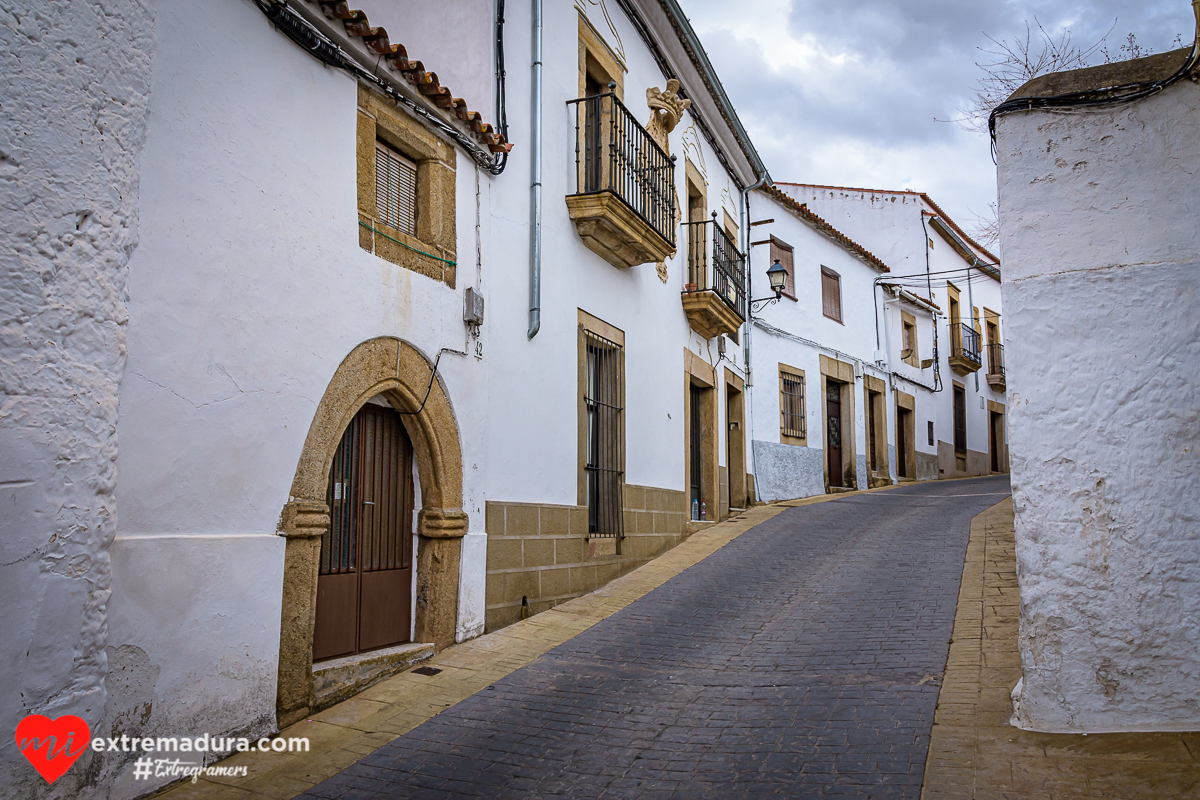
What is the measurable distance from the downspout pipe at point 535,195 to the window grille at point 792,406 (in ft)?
28.1

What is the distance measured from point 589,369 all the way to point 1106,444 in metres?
4.93

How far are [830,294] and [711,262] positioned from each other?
6.17m

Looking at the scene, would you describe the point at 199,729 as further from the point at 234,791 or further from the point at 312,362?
the point at 312,362

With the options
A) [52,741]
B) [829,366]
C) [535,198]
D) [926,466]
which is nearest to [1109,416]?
[535,198]

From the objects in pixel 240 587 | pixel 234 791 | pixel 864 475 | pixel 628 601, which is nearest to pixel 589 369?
pixel 628 601

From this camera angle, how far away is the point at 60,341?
3584mm

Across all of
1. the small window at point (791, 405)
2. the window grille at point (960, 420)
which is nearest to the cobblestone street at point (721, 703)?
the small window at point (791, 405)

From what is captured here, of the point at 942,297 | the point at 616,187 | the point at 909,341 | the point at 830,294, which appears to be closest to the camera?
the point at 616,187

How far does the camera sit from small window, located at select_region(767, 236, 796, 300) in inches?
615

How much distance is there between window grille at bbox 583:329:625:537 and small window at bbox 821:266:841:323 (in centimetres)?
908

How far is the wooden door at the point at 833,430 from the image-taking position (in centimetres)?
1697

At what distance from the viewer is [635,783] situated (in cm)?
405

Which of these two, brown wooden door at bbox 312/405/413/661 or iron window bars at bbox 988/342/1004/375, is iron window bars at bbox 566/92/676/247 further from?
iron window bars at bbox 988/342/1004/375

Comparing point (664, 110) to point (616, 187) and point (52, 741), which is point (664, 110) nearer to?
point (616, 187)
